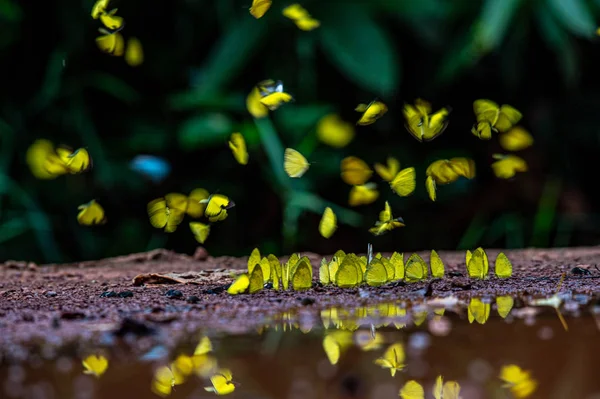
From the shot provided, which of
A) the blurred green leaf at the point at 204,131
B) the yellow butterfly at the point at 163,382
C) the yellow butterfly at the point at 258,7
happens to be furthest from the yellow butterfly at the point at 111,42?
the yellow butterfly at the point at 163,382

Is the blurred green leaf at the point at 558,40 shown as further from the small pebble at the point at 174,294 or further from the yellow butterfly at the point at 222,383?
the yellow butterfly at the point at 222,383

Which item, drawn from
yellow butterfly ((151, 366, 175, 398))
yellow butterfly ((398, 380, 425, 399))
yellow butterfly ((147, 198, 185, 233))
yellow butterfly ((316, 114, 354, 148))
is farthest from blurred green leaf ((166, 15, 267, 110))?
yellow butterfly ((398, 380, 425, 399))

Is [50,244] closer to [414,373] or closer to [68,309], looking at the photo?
[68,309]

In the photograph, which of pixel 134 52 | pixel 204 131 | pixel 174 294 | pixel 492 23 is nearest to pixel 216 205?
pixel 174 294

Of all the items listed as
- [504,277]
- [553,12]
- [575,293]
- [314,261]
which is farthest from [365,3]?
[575,293]

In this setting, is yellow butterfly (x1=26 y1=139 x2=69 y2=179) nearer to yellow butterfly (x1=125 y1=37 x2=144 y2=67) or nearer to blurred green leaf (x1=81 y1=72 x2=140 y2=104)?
blurred green leaf (x1=81 y1=72 x2=140 y2=104)

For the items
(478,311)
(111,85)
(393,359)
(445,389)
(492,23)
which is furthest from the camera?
(111,85)

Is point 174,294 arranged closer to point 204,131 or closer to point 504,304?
point 504,304
